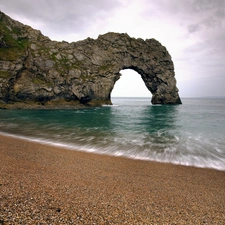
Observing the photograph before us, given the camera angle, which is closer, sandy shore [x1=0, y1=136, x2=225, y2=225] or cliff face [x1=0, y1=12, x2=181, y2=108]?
sandy shore [x1=0, y1=136, x2=225, y2=225]

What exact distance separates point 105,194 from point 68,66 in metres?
71.3

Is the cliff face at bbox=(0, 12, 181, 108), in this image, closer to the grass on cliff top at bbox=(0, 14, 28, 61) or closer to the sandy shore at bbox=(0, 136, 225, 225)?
the grass on cliff top at bbox=(0, 14, 28, 61)

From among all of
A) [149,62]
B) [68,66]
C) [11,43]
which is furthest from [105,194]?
[149,62]

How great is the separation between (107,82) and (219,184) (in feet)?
231

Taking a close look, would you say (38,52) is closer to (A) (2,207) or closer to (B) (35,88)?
(B) (35,88)

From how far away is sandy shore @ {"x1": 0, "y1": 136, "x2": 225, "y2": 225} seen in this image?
426 centimetres

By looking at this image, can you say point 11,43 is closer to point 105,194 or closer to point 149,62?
point 149,62

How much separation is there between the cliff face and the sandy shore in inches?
2252

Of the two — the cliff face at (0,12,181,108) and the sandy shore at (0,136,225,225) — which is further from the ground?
the cliff face at (0,12,181,108)

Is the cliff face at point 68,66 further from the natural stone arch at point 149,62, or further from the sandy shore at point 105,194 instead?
the sandy shore at point 105,194

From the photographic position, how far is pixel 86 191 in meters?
5.89

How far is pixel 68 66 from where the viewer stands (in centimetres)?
7038

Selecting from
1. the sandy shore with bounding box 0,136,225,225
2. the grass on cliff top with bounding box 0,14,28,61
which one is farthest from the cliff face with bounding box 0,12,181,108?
the sandy shore with bounding box 0,136,225,225

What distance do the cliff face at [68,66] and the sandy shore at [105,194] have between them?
188ft
